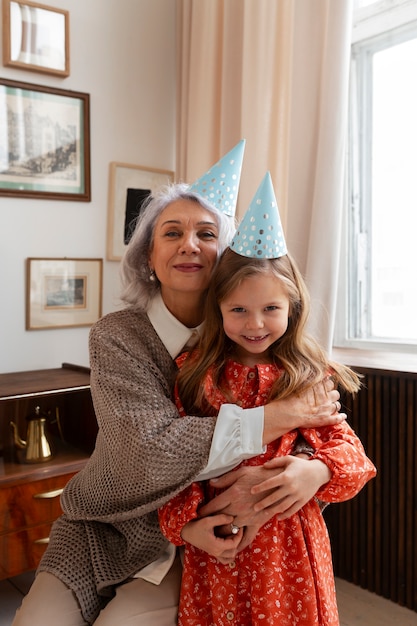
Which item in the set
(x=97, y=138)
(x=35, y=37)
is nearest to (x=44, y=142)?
(x=97, y=138)

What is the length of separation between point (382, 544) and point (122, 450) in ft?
3.49

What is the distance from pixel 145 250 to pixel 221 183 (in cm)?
25

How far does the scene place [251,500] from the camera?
115cm

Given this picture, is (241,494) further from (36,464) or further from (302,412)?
(36,464)

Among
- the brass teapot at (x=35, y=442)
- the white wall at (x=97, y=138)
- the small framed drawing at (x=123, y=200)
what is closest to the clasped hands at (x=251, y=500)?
the brass teapot at (x=35, y=442)

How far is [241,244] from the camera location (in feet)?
4.09

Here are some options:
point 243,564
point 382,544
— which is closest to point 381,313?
point 382,544

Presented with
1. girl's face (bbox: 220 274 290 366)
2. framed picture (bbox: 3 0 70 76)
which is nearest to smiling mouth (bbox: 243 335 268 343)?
girl's face (bbox: 220 274 290 366)

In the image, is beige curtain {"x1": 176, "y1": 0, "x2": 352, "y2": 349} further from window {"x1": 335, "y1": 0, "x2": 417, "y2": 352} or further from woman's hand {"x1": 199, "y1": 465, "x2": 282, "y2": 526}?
woman's hand {"x1": 199, "y1": 465, "x2": 282, "y2": 526}

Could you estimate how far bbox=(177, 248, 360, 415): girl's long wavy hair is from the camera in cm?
123

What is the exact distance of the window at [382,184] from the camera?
2062 mm

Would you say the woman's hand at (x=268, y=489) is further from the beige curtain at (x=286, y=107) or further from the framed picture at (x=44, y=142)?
the framed picture at (x=44, y=142)

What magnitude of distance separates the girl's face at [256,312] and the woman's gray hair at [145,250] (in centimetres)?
24

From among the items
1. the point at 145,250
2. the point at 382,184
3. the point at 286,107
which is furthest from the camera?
the point at 382,184
